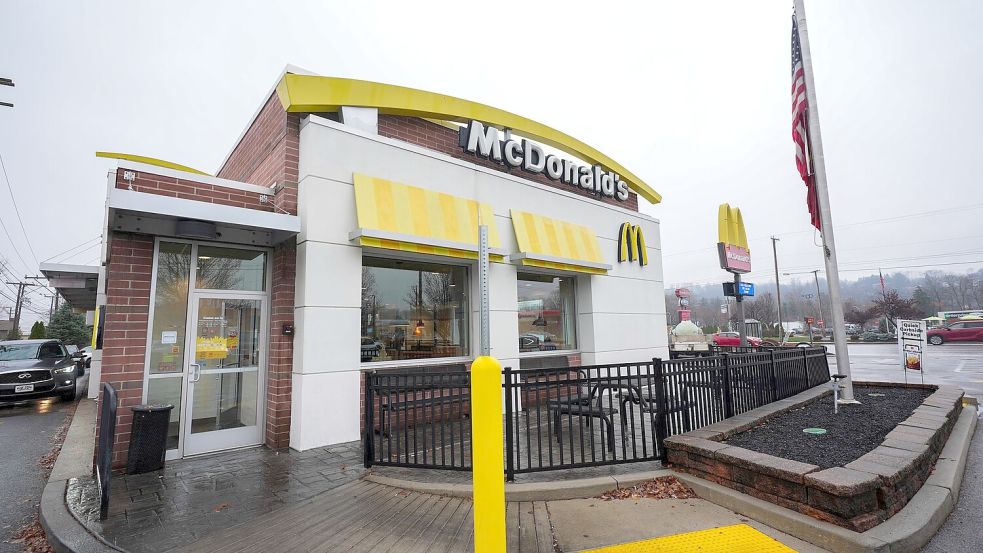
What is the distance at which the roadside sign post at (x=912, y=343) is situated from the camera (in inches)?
442

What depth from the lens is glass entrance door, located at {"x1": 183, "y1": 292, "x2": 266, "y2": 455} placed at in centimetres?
589

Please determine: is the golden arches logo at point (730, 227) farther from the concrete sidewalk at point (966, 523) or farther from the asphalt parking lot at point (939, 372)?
the concrete sidewalk at point (966, 523)

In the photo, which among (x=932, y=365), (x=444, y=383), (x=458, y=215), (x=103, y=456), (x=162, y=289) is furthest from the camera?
(x=932, y=365)

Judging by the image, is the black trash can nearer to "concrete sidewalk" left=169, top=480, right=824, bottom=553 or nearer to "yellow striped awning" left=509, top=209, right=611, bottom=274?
"concrete sidewalk" left=169, top=480, right=824, bottom=553

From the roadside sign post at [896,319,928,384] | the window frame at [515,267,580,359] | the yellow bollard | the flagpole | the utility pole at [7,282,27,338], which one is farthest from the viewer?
the utility pole at [7,282,27,338]

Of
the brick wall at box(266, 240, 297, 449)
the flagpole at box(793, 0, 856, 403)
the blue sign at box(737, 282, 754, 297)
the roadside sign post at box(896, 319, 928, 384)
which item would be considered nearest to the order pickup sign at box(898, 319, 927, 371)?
the roadside sign post at box(896, 319, 928, 384)

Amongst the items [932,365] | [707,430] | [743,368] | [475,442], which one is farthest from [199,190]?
[932,365]

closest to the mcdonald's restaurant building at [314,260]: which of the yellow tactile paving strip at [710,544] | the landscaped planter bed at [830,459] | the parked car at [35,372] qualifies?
the landscaped planter bed at [830,459]

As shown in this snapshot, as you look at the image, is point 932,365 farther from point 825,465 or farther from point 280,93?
point 280,93

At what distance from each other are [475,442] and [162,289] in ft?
18.3

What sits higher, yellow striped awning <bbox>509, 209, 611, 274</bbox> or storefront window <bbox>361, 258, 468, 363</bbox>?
yellow striped awning <bbox>509, 209, 611, 274</bbox>

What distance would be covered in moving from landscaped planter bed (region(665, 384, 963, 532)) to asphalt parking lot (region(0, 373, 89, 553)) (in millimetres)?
6247

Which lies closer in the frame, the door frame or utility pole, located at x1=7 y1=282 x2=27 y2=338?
the door frame

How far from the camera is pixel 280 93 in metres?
6.80
